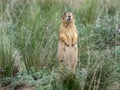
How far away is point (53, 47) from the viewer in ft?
22.4

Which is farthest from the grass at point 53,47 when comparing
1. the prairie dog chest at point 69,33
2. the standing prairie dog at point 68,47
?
the prairie dog chest at point 69,33

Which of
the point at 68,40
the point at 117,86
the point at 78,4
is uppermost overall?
the point at 78,4

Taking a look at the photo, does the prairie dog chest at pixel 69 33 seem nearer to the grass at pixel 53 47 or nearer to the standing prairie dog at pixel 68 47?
the standing prairie dog at pixel 68 47

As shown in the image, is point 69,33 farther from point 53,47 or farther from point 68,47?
point 53,47

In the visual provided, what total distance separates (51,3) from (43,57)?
12.2 feet

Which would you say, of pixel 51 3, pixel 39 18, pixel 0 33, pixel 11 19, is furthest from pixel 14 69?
pixel 51 3

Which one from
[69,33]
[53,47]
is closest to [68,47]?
[69,33]

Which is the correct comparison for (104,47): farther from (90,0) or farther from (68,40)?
(90,0)

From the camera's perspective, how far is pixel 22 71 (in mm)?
6340

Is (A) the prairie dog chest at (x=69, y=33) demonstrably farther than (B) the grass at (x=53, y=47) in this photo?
Yes

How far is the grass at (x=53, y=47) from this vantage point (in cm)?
511

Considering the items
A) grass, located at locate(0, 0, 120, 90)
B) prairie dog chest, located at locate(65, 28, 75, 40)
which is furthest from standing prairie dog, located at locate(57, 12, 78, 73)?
grass, located at locate(0, 0, 120, 90)

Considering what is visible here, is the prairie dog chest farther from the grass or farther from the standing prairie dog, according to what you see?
the grass

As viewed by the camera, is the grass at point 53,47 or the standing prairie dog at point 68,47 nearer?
the grass at point 53,47
